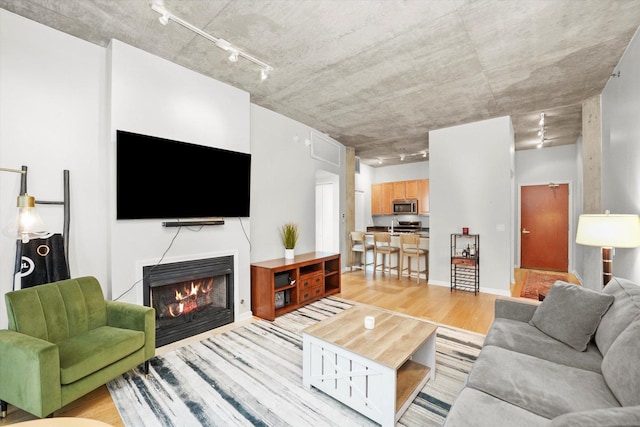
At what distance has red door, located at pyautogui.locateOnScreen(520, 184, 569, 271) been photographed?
251 inches

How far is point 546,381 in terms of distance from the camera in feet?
4.89

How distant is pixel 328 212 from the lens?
6.48m

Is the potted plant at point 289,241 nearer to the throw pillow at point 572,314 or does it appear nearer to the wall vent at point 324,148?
the wall vent at point 324,148

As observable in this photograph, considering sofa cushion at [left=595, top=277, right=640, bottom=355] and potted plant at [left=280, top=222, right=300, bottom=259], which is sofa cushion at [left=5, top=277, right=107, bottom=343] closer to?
potted plant at [left=280, top=222, right=300, bottom=259]

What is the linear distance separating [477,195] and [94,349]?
548 centimetres

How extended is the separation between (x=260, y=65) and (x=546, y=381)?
3.50m

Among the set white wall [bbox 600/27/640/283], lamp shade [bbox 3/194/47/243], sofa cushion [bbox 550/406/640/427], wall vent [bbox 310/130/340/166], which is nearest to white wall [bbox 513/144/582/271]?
white wall [bbox 600/27/640/283]

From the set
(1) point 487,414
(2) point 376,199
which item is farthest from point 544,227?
(1) point 487,414

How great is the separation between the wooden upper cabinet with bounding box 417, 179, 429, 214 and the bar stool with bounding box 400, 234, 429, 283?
2229 mm

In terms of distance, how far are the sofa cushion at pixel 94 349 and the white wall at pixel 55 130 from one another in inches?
28.7

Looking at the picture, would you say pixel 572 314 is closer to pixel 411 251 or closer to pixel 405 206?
pixel 411 251

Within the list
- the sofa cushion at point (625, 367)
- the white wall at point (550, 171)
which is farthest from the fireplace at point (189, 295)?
the white wall at point (550, 171)

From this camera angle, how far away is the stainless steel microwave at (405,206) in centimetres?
781

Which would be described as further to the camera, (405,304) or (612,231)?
(405,304)
